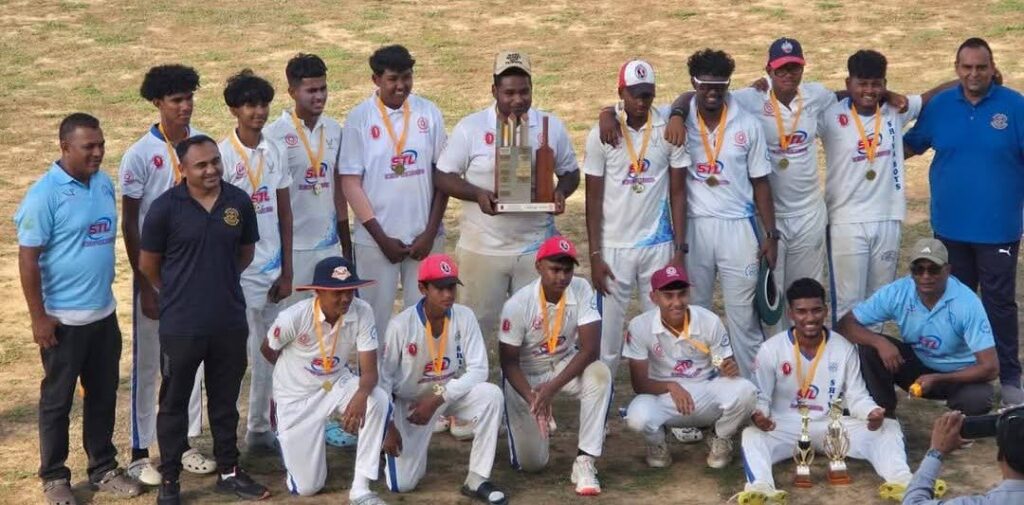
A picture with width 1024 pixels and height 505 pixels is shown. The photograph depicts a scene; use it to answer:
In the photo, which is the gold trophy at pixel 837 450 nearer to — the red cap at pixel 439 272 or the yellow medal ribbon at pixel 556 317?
the yellow medal ribbon at pixel 556 317

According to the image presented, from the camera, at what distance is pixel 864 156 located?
34.0ft

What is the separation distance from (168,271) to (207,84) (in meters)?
11.1

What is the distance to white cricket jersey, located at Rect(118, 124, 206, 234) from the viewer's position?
30.2ft

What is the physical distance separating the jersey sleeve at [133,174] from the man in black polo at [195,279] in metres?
0.44

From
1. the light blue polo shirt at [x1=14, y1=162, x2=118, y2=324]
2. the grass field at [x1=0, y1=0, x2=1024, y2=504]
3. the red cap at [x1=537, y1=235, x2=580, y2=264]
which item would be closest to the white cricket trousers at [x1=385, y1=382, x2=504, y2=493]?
the red cap at [x1=537, y1=235, x2=580, y2=264]

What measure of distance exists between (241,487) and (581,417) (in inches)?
75.1

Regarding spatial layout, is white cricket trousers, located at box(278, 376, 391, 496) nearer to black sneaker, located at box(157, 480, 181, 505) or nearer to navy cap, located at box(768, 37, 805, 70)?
black sneaker, located at box(157, 480, 181, 505)

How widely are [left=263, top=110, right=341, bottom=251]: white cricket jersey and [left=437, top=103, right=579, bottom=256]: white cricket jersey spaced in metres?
0.67

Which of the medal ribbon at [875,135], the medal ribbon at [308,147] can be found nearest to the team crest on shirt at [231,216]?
the medal ribbon at [308,147]

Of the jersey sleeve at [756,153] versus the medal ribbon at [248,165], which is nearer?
the medal ribbon at [248,165]

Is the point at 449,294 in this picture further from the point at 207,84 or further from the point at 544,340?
the point at 207,84

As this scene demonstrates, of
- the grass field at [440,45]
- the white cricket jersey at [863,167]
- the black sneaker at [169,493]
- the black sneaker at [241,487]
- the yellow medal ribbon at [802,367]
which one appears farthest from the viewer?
the grass field at [440,45]

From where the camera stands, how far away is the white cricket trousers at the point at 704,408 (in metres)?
9.43

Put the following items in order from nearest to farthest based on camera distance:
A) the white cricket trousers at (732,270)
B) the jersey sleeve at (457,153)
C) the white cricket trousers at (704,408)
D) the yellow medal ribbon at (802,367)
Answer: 1. the white cricket trousers at (704,408)
2. the yellow medal ribbon at (802,367)
3. the jersey sleeve at (457,153)
4. the white cricket trousers at (732,270)
